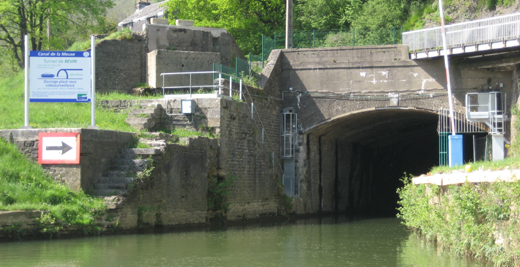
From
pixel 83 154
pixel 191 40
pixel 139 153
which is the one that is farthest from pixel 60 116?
pixel 191 40

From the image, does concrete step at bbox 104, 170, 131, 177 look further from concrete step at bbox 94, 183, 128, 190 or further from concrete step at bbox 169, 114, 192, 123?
concrete step at bbox 169, 114, 192, 123

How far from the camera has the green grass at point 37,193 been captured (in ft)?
51.5

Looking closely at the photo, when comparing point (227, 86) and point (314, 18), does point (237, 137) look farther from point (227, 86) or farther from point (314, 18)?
point (314, 18)

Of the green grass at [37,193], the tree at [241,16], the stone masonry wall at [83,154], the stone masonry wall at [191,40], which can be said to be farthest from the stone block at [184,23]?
the green grass at [37,193]

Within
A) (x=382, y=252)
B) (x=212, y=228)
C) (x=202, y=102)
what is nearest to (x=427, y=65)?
(x=202, y=102)

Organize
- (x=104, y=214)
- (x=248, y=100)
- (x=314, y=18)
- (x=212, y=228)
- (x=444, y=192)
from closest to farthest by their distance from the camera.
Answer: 1. (x=444, y=192)
2. (x=104, y=214)
3. (x=212, y=228)
4. (x=248, y=100)
5. (x=314, y=18)

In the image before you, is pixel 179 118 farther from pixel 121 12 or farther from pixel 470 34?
pixel 121 12

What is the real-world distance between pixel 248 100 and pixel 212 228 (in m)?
6.32

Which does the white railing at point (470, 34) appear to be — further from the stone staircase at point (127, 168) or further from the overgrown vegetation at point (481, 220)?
the stone staircase at point (127, 168)

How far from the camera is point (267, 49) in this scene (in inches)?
1157

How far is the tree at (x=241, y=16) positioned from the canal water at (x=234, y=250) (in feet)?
68.7

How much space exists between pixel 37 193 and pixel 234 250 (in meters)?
5.32

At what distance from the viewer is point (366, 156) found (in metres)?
37.0

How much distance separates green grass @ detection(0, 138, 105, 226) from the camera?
1571cm
